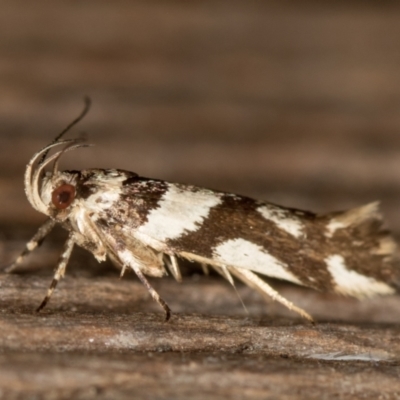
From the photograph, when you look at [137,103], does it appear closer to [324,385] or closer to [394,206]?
[394,206]

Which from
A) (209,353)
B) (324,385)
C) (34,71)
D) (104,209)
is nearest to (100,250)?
(104,209)

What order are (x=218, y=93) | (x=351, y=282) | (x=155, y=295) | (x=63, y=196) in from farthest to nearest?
(x=218, y=93) → (x=351, y=282) → (x=63, y=196) → (x=155, y=295)

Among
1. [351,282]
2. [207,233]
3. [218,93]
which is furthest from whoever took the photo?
[218,93]

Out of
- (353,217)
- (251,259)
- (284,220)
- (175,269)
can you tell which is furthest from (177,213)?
(353,217)

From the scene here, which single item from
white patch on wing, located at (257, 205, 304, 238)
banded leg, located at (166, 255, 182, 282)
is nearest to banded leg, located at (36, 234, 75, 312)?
banded leg, located at (166, 255, 182, 282)

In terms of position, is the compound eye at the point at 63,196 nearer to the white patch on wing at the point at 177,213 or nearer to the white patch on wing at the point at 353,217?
the white patch on wing at the point at 177,213

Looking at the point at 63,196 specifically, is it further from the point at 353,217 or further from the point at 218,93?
the point at 218,93
